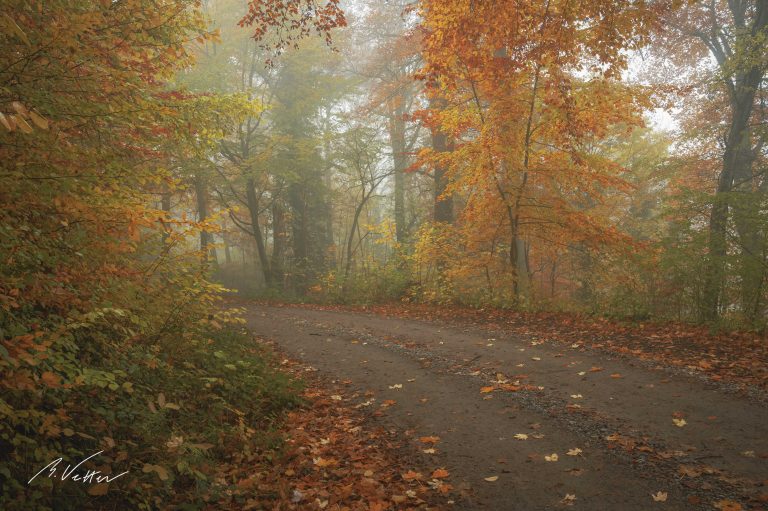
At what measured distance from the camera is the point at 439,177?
58.6ft

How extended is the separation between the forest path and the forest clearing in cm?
3

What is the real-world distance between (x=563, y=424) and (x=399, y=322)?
23.8ft

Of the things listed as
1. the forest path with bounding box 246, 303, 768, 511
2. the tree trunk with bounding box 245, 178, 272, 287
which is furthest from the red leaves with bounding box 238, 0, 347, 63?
the tree trunk with bounding box 245, 178, 272, 287

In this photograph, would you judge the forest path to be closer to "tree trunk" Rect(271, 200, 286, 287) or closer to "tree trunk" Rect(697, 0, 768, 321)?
"tree trunk" Rect(697, 0, 768, 321)

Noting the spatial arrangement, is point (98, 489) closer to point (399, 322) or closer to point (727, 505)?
point (727, 505)

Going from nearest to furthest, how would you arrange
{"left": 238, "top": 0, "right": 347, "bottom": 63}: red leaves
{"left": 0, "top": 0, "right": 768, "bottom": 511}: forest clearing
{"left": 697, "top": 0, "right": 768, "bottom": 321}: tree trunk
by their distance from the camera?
{"left": 0, "top": 0, "right": 768, "bottom": 511}: forest clearing
{"left": 238, "top": 0, "right": 347, "bottom": 63}: red leaves
{"left": 697, "top": 0, "right": 768, "bottom": 321}: tree trunk

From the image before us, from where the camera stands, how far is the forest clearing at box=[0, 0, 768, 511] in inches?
145

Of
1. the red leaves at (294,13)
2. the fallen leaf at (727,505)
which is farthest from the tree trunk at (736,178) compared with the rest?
the red leaves at (294,13)

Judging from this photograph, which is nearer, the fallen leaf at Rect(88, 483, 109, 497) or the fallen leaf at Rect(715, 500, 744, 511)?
the fallen leaf at Rect(88, 483, 109, 497)

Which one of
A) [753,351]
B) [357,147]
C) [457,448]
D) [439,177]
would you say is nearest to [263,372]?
[457,448]

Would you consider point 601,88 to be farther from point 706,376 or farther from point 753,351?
point 706,376

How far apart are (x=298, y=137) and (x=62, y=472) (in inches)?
787

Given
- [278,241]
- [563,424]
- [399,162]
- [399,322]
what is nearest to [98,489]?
[563,424]

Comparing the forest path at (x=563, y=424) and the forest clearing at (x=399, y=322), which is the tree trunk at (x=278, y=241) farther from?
the forest path at (x=563, y=424)
